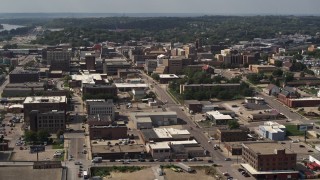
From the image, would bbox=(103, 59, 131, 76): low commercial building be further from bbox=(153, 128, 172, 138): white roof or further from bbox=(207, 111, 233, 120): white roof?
bbox=(153, 128, 172, 138): white roof

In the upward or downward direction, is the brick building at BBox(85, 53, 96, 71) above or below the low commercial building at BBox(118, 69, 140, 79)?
above

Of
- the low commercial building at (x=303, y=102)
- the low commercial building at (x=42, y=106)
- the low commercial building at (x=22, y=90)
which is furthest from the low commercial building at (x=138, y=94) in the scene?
the low commercial building at (x=303, y=102)

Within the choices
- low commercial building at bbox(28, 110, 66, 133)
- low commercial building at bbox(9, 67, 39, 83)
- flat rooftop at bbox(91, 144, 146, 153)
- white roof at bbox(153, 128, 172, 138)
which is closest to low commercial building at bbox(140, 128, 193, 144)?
white roof at bbox(153, 128, 172, 138)

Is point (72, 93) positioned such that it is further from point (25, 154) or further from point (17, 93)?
point (25, 154)

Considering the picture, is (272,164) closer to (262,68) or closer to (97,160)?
(97,160)

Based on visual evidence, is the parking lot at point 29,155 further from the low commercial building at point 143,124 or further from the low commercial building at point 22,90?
the low commercial building at point 22,90
